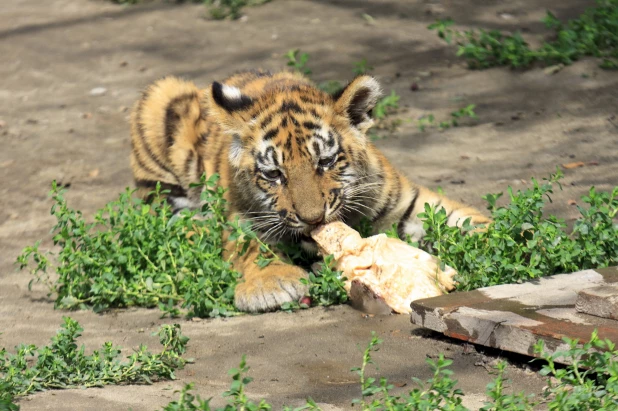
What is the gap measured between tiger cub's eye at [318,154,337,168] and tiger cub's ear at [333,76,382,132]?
34 cm

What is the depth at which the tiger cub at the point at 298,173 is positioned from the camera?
4410mm

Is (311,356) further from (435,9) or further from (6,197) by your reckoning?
(435,9)

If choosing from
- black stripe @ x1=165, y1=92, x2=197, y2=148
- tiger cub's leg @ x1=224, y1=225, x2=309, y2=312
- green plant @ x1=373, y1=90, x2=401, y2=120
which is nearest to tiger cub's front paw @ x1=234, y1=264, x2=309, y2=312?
tiger cub's leg @ x1=224, y1=225, x2=309, y2=312

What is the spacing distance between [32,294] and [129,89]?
13.2 ft

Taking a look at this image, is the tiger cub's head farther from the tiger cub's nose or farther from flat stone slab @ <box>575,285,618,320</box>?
flat stone slab @ <box>575,285,618,320</box>

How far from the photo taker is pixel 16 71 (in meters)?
9.49

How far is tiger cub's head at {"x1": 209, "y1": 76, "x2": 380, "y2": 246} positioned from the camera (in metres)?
4.45

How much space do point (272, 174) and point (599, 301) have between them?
5.80ft

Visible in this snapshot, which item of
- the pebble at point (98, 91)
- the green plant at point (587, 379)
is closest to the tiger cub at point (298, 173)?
the green plant at point (587, 379)

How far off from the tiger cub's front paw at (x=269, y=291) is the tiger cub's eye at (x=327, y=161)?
52 cm

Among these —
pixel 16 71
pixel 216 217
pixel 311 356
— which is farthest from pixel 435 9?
pixel 311 356

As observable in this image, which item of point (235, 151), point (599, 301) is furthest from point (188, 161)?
point (599, 301)

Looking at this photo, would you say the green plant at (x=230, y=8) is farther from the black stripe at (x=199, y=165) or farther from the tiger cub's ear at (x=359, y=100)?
the tiger cub's ear at (x=359, y=100)

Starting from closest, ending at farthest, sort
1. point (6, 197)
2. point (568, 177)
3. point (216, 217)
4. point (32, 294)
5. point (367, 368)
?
point (367, 368), point (216, 217), point (32, 294), point (568, 177), point (6, 197)
